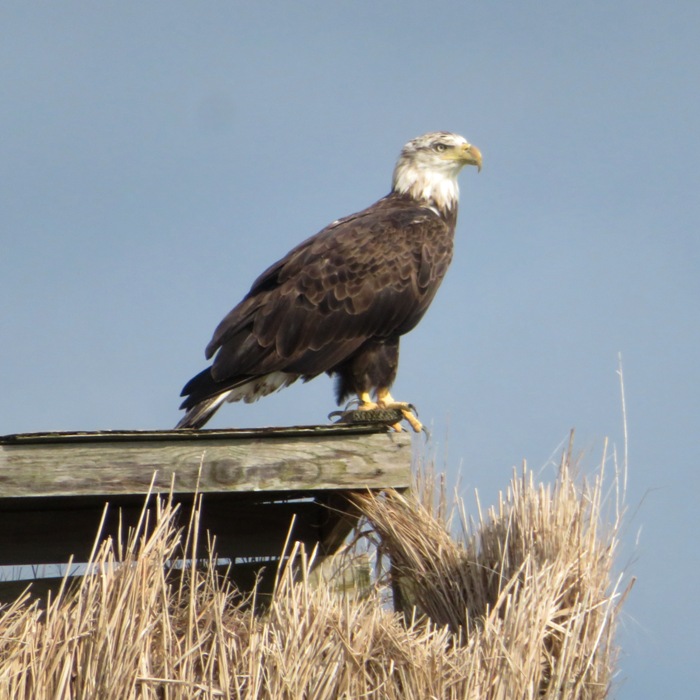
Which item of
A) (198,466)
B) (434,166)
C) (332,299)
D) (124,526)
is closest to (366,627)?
(198,466)

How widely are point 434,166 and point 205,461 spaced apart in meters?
4.32

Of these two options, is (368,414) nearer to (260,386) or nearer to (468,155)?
(260,386)

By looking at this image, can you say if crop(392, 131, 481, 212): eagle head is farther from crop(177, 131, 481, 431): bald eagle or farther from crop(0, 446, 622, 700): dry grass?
crop(0, 446, 622, 700): dry grass

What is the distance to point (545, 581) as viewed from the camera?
4801mm

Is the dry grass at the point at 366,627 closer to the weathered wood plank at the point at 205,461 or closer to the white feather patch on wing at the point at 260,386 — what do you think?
the weathered wood plank at the point at 205,461

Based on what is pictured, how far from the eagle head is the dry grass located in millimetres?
3589

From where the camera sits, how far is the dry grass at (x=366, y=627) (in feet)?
12.9

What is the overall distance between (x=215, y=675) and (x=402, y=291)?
12.4 ft

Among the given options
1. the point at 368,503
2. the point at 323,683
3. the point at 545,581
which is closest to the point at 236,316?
the point at 368,503

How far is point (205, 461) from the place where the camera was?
4.76 metres

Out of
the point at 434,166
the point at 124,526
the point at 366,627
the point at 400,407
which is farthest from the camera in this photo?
the point at 434,166

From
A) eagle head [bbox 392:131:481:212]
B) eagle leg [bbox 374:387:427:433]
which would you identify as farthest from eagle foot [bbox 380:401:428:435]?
eagle head [bbox 392:131:481:212]

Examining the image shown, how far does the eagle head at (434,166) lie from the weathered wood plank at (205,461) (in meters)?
3.80

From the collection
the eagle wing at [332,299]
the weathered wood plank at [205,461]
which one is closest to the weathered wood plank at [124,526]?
the weathered wood plank at [205,461]
